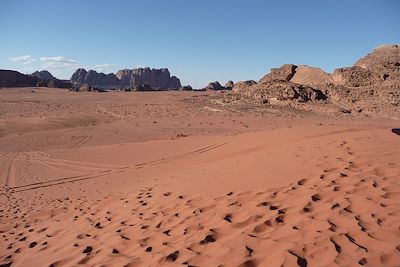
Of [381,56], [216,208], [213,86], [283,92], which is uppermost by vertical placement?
[381,56]

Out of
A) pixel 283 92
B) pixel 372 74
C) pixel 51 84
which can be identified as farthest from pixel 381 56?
pixel 51 84

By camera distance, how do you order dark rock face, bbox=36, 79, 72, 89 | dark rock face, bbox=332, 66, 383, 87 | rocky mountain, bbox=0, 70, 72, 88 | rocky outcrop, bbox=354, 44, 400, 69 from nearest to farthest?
dark rock face, bbox=332, 66, 383, 87 → rocky outcrop, bbox=354, 44, 400, 69 → rocky mountain, bbox=0, 70, 72, 88 → dark rock face, bbox=36, 79, 72, 89

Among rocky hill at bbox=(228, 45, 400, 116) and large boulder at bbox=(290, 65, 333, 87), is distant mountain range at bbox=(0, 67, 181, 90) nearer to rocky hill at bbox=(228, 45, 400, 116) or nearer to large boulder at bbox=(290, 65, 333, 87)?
large boulder at bbox=(290, 65, 333, 87)

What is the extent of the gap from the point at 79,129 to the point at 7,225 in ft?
47.0

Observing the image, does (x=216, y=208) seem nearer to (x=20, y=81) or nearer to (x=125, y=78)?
(x=20, y=81)

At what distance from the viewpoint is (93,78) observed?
8550cm

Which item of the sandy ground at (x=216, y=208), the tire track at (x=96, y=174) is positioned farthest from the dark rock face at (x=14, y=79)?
the tire track at (x=96, y=174)

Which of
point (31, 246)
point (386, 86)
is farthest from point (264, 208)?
point (386, 86)

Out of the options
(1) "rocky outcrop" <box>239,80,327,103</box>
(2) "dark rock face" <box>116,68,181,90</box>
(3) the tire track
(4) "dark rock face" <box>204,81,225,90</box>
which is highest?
(2) "dark rock face" <box>116,68,181,90</box>

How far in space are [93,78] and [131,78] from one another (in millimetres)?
8650

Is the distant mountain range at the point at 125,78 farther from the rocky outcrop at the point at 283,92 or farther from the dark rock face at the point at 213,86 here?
the rocky outcrop at the point at 283,92

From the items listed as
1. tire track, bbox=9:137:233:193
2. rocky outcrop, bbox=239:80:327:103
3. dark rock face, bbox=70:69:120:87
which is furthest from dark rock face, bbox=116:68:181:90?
tire track, bbox=9:137:233:193

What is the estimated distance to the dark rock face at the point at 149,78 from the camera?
88.1m

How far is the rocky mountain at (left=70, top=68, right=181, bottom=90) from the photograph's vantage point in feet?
282
